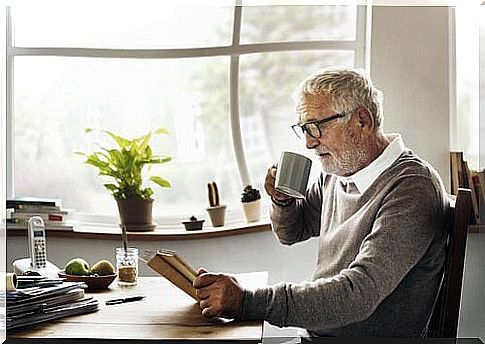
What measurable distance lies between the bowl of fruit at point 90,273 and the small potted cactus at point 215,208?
15.3 inches

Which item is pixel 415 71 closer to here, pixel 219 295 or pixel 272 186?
pixel 272 186

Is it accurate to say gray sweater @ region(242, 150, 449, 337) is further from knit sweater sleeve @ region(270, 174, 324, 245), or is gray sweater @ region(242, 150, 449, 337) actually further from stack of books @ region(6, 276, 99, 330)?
stack of books @ region(6, 276, 99, 330)

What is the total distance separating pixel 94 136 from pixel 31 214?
0.35 meters

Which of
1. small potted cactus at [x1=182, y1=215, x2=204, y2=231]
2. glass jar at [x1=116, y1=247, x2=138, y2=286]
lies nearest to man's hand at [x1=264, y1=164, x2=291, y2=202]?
small potted cactus at [x1=182, y1=215, x2=204, y2=231]

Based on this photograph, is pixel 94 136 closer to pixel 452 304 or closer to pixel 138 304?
pixel 138 304

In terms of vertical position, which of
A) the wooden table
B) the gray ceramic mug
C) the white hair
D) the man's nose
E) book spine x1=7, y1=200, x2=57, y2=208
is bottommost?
the wooden table

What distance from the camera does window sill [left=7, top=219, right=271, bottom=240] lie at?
3.53 m

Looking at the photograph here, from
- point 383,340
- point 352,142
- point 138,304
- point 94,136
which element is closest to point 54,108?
point 94,136

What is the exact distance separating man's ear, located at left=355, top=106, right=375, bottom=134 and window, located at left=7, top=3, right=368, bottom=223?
20 centimetres

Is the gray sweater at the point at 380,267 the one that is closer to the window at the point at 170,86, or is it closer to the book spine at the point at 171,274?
the book spine at the point at 171,274

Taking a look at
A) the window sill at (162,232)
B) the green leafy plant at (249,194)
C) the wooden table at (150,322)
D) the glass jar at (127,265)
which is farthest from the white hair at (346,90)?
the glass jar at (127,265)

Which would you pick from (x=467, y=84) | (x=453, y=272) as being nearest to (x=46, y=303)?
(x=453, y=272)

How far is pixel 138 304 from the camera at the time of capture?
337cm

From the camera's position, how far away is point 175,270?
11.1ft
